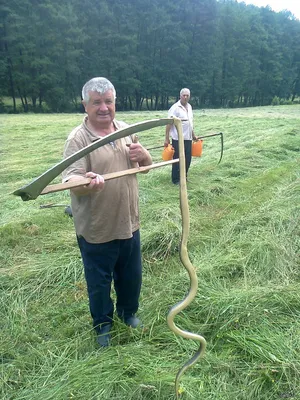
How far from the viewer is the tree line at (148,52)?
28.5 meters

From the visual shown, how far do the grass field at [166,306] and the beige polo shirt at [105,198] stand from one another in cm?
74

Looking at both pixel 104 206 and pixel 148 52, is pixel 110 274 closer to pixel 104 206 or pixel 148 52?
pixel 104 206

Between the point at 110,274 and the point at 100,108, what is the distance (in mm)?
954

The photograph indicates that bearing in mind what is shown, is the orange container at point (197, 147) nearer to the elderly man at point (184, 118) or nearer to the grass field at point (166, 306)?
the elderly man at point (184, 118)

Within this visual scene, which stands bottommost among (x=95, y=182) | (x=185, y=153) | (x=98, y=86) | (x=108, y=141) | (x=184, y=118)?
(x=185, y=153)

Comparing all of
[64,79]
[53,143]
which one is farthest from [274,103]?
[53,143]

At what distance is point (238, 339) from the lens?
6.75 ft

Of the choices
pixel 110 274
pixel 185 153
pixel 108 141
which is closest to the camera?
pixel 108 141

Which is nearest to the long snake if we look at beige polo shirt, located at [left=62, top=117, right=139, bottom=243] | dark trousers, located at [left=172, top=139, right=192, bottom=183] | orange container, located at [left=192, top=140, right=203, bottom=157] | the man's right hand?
the man's right hand

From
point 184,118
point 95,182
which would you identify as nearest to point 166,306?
point 95,182

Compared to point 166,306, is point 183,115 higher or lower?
higher

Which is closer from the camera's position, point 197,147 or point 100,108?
point 100,108

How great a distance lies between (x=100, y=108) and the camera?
169cm

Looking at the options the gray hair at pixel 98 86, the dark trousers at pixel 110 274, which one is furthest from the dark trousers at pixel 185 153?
the gray hair at pixel 98 86
